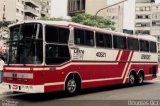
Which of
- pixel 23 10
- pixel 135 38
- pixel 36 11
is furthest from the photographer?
pixel 36 11

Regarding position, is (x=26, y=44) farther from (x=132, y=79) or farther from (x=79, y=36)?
(x=132, y=79)

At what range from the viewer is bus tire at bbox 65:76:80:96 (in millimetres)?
15663

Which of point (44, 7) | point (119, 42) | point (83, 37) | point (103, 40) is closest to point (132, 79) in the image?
point (119, 42)

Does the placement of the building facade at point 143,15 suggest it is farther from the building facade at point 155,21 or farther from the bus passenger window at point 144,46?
the bus passenger window at point 144,46

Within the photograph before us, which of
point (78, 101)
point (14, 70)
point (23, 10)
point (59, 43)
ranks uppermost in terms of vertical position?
point (23, 10)

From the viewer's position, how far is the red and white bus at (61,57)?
1416 centimetres

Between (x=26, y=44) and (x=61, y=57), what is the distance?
1.63 meters

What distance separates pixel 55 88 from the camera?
1485 centimetres

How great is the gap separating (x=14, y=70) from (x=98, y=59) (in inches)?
191

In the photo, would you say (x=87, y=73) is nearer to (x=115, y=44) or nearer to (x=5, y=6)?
(x=115, y=44)

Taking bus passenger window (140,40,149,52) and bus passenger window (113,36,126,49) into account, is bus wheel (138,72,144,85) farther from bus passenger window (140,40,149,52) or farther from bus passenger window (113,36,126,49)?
bus passenger window (113,36,126,49)

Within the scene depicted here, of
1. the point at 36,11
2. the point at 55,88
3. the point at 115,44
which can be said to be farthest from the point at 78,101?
the point at 36,11

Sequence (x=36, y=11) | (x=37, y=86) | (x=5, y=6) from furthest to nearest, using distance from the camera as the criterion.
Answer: (x=36, y=11) < (x=5, y=6) < (x=37, y=86)

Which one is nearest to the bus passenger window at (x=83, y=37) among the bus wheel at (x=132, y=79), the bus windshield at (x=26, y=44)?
the bus windshield at (x=26, y=44)
